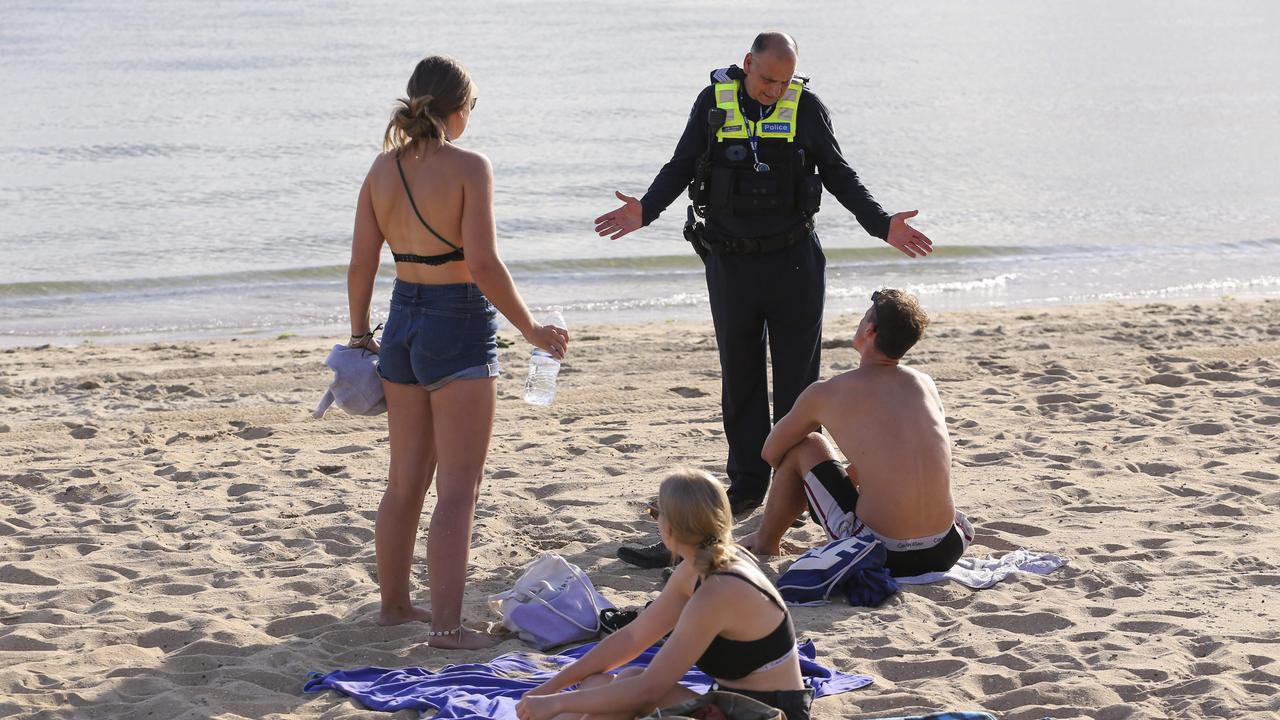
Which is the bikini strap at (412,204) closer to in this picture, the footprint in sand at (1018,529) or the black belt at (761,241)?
the black belt at (761,241)

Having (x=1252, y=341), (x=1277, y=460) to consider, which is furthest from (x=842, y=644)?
(x=1252, y=341)

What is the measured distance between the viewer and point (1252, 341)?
938 cm

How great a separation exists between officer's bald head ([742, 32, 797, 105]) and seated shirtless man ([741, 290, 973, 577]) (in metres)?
1.10

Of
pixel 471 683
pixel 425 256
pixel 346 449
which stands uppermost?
pixel 425 256

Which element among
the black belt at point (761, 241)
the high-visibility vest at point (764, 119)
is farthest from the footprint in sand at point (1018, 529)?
the high-visibility vest at point (764, 119)

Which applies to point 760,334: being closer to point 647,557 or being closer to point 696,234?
Result: point 696,234

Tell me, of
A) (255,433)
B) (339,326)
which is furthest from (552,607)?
(339,326)

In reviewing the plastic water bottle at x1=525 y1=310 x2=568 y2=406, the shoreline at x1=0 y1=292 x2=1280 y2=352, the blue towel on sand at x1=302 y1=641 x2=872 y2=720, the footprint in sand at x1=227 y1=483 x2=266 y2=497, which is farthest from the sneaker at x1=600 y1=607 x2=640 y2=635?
the shoreline at x1=0 y1=292 x2=1280 y2=352

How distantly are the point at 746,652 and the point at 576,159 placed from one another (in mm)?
18536

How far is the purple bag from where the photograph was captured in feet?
14.4

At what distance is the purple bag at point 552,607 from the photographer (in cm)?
440

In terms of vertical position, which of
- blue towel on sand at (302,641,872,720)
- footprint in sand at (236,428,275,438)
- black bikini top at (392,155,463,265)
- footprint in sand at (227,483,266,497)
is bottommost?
blue towel on sand at (302,641,872,720)

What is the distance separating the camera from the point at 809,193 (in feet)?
18.1

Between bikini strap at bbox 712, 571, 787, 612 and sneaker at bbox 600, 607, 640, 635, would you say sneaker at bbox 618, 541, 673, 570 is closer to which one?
sneaker at bbox 600, 607, 640, 635
